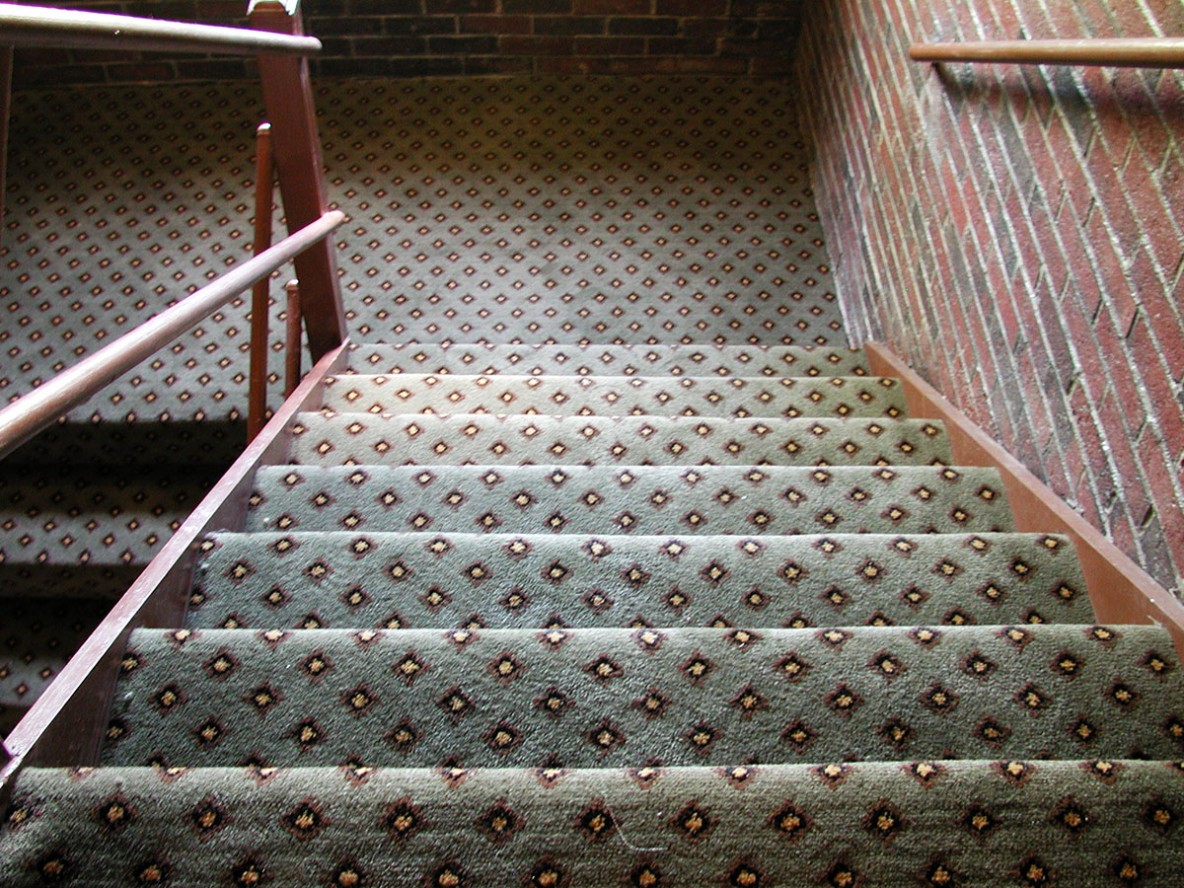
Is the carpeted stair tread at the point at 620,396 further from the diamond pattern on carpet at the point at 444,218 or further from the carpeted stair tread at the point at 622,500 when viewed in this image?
the diamond pattern on carpet at the point at 444,218

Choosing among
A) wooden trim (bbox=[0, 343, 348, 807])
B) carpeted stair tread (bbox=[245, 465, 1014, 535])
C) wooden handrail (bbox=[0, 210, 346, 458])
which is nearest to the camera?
wooden handrail (bbox=[0, 210, 346, 458])

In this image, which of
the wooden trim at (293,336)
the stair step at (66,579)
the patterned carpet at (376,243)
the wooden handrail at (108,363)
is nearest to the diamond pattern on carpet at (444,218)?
the patterned carpet at (376,243)

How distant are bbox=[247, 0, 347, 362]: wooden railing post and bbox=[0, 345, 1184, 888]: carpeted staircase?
68 centimetres

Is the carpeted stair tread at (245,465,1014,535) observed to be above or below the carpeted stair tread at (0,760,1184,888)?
above

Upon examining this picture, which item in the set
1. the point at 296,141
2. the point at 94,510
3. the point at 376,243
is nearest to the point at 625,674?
the point at 296,141

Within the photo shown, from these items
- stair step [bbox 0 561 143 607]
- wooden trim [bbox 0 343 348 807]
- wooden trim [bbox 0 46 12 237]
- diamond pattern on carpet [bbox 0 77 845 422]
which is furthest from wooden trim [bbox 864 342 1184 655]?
stair step [bbox 0 561 143 607]

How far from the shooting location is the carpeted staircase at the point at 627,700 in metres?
0.91

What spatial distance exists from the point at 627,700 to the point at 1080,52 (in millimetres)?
1196

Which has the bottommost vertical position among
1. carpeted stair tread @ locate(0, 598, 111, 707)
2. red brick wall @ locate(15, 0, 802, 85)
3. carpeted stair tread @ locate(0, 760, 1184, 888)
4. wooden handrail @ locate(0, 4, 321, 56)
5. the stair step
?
carpeted stair tread @ locate(0, 760, 1184, 888)

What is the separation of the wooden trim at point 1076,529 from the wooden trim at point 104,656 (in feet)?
4.72

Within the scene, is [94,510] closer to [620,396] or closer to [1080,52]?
[620,396]

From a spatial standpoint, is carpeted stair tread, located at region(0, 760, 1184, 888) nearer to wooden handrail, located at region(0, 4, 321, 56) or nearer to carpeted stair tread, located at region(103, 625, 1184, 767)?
carpeted stair tread, located at region(103, 625, 1184, 767)

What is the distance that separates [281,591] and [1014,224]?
1.55 meters

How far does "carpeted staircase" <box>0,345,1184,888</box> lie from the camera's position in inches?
36.0
